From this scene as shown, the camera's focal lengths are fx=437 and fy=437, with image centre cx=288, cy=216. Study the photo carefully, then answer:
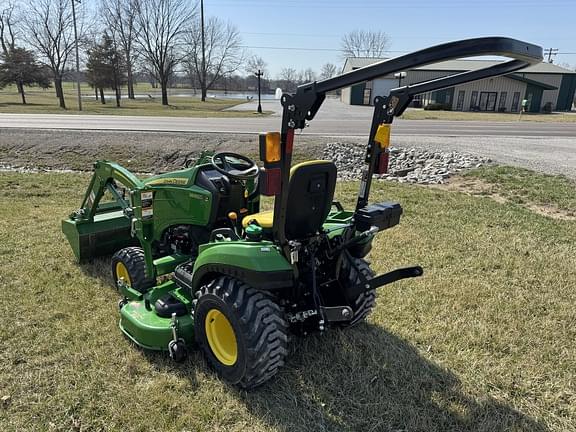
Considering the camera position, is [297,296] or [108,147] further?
[108,147]

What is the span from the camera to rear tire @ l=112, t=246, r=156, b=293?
13.0ft

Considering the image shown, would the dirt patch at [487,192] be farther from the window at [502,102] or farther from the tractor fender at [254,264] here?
the window at [502,102]

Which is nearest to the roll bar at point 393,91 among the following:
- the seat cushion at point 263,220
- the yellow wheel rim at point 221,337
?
the seat cushion at point 263,220

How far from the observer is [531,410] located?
284cm

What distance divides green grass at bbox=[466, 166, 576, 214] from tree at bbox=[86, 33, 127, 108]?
34.9 meters

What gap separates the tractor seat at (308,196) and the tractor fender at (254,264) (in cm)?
21

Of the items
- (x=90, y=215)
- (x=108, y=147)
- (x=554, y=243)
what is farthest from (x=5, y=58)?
(x=554, y=243)

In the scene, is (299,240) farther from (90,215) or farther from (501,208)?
(501,208)

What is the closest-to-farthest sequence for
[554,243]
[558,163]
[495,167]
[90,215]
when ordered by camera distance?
[90,215], [554,243], [495,167], [558,163]

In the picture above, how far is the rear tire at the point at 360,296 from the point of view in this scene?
10.6 feet

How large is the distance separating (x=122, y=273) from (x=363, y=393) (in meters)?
2.58

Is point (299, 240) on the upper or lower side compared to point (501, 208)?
upper

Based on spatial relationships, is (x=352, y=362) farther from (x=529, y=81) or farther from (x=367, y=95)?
(x=367, y=95)

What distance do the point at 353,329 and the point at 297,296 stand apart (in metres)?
0.88
